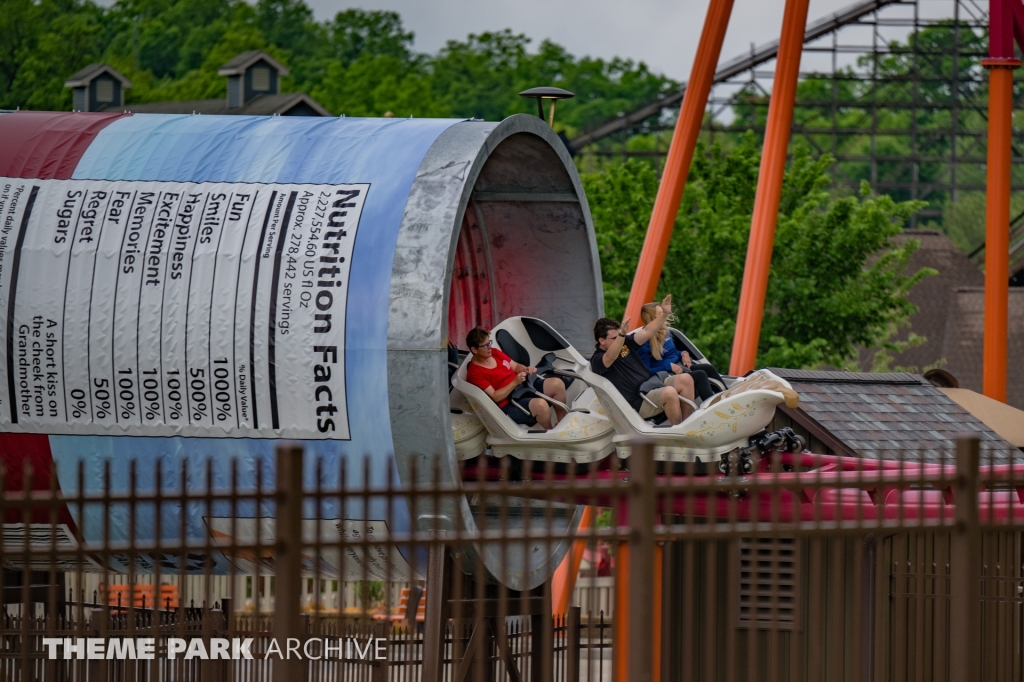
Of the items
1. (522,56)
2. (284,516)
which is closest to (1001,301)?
(284,516)

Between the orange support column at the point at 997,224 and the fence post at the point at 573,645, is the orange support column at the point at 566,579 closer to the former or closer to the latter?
the fence post at the point at 573,645

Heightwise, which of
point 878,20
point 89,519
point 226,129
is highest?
point 878,20

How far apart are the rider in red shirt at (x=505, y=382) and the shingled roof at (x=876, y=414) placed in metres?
4.22

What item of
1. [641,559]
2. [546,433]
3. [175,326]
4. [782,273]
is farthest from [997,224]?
[641,559]

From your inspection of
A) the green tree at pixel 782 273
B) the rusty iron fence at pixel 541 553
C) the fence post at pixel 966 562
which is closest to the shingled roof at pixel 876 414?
the rusty iron fence at pixel 541 553

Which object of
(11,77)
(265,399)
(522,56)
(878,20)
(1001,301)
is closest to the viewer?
(265,399)

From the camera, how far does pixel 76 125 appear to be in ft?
35.2

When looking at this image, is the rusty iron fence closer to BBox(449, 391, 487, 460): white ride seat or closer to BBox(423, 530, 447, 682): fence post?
BBox(423, 530, 447, 682): fence post

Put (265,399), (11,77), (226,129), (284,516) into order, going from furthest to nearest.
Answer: (11,77) → (226,129) → (265,399) → (284,516)

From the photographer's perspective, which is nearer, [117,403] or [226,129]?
[117,403]

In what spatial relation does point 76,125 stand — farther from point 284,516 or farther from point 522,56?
point 522,56

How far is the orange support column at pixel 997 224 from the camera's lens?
19.0 metres

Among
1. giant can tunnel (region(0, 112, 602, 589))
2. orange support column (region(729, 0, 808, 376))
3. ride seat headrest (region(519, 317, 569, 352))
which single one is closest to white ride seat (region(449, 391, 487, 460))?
giant can tunnel (region(0, 112, 602, 589))

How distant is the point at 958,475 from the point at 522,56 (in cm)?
10314
